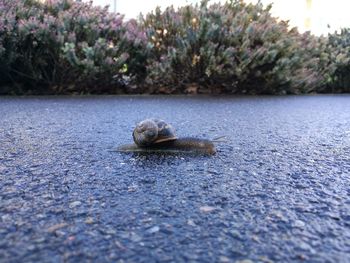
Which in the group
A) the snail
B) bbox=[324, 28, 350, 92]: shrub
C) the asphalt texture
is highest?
bbox=[324, 28, 350, 92]: shrub

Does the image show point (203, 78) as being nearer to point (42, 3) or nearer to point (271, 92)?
point (271, 92)

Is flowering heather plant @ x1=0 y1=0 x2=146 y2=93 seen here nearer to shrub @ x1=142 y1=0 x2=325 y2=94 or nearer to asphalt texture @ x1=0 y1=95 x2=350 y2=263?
shrub @ x1=142 y1=0 x2=325 y2=94

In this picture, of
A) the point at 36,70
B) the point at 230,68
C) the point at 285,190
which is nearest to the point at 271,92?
the point at 230,68

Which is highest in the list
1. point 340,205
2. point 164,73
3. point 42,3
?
point 42,3

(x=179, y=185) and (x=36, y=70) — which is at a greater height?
(x=36, y=70)

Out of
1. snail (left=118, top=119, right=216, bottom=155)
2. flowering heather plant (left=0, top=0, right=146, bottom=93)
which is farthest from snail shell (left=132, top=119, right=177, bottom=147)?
flowering heather plant (left=0, top=0, right=146, bottom=93)

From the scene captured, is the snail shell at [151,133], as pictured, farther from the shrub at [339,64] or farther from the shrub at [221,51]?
the shrub at [339,64]

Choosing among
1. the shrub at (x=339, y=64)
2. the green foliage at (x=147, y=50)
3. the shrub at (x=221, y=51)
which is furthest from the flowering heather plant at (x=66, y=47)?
the shrub at (x=339, y=64)
